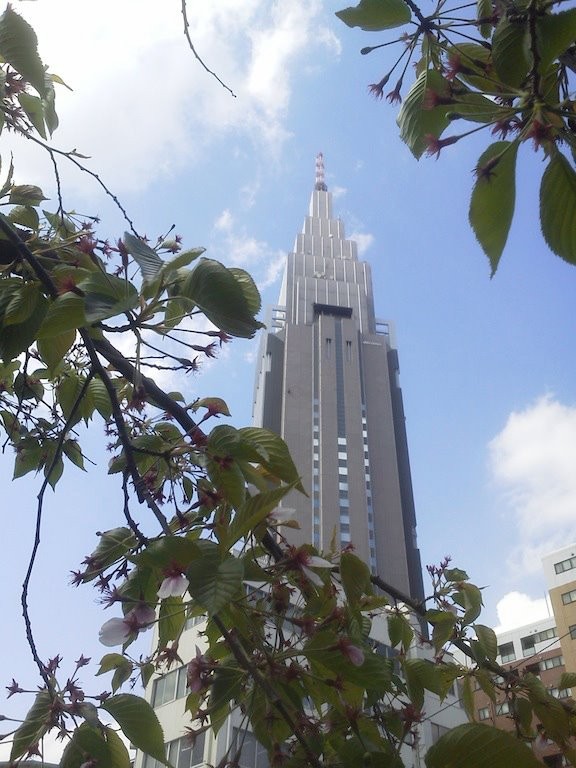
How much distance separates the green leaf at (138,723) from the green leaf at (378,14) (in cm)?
91

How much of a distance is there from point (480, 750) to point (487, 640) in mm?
684

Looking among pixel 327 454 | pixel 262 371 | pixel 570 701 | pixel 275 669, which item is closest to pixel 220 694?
pixel 275 669

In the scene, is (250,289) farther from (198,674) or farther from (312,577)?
(198,674)

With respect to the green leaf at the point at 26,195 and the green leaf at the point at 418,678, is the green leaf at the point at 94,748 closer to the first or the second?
the green leaf at the point at 418,678

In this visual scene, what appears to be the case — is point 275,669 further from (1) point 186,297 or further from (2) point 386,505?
(2) point 386,505

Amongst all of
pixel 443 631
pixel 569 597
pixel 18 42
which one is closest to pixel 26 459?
pixel 18 42

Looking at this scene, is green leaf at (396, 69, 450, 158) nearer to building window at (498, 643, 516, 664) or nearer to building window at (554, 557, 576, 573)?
building window at (554, 557, 576, 573)

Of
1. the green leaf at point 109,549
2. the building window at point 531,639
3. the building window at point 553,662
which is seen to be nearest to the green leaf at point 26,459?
the green leaf at point 109,549

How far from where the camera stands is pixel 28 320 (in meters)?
0.97

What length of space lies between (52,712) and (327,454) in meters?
36.5

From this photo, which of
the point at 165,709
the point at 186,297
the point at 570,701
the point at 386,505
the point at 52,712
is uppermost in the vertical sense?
the point at 386,505

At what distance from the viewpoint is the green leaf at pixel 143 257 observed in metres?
0.87

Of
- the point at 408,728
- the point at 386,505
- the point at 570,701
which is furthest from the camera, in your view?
the point at 386,505

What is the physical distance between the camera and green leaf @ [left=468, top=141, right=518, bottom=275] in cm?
72
